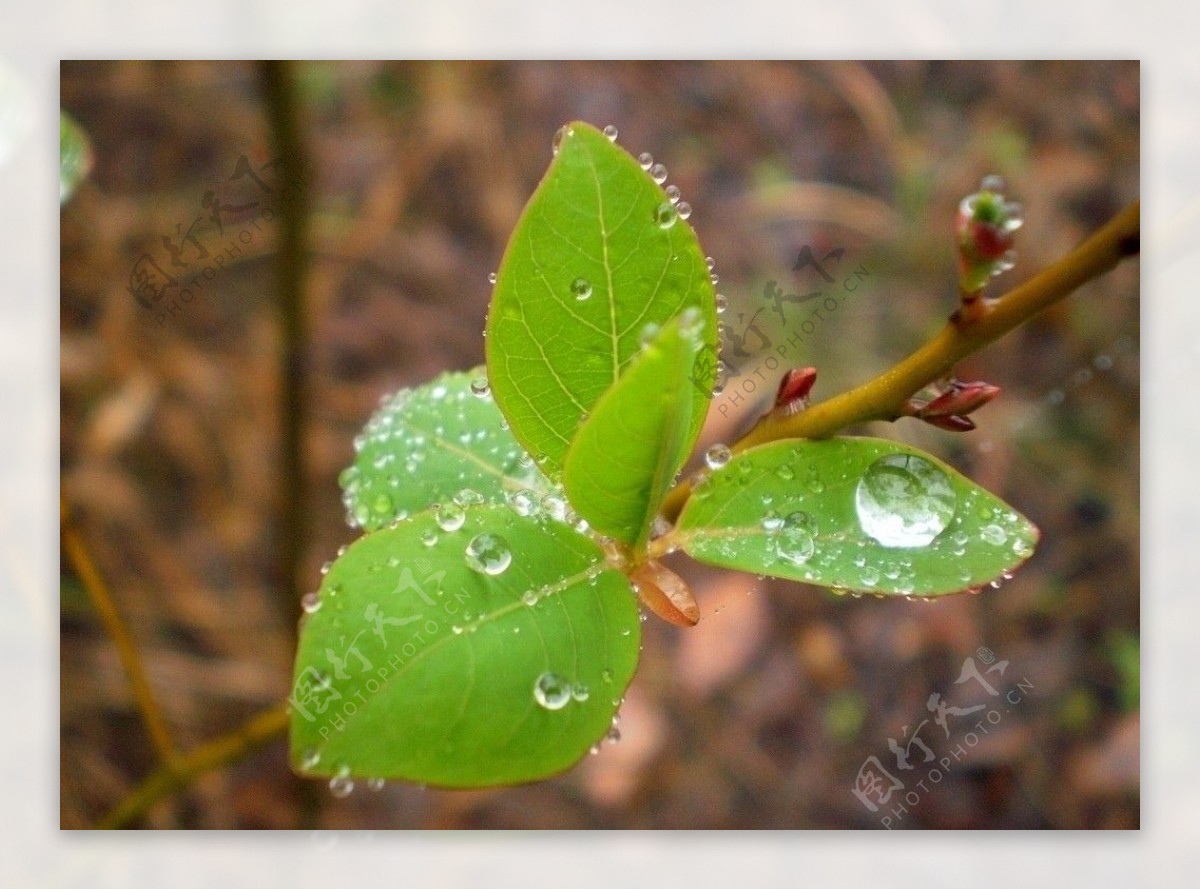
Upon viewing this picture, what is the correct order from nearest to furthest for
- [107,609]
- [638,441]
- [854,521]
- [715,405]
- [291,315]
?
[638,441] → [854,521] → [107,609] → [291,315] → [715,405]

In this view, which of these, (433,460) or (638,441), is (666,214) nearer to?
(638,441)

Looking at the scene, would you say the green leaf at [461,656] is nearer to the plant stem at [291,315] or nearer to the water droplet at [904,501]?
the water droplet at [904,501]

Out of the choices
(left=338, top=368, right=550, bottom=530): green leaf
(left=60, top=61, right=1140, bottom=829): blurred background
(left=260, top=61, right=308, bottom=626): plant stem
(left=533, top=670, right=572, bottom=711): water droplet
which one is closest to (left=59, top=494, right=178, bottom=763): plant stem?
(left=260, top=61, right=308, bottom=626): plant stem

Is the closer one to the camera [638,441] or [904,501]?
[638,441]

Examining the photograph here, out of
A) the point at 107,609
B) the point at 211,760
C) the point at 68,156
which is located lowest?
the point at 211,760

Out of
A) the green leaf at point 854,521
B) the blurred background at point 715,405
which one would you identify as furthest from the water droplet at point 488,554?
the blurred background at point 715,405

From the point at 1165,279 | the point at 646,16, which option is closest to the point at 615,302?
the point at 646,16

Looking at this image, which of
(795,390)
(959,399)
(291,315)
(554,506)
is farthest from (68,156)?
(959,399)
